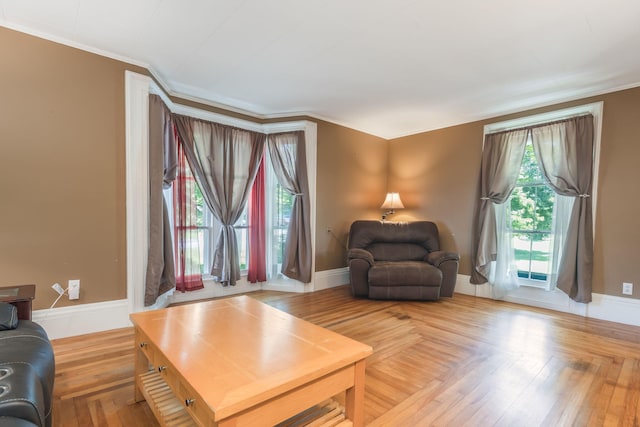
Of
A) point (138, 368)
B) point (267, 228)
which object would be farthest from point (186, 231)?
point (138, 368)

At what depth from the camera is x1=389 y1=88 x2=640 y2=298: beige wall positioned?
310 centimetres

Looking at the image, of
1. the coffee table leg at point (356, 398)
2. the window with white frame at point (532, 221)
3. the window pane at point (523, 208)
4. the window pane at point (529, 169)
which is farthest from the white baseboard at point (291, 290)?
the coffee table leg at point (356, 398)

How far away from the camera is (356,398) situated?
139cm

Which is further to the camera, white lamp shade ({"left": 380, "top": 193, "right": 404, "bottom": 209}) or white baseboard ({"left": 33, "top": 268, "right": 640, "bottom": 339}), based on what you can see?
white lamp shade ({"left": 380, "top": 193, "right": 404, "bottom": 209})

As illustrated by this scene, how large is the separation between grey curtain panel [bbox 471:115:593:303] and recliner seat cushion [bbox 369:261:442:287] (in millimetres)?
751

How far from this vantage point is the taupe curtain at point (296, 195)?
414cm

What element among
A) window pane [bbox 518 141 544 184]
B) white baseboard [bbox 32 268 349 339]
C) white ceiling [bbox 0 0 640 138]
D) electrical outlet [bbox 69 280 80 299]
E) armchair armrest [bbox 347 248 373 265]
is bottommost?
white baseboard [bbox 32 268 349 339]

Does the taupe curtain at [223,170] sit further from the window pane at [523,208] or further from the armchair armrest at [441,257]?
the window pane at [523,208]

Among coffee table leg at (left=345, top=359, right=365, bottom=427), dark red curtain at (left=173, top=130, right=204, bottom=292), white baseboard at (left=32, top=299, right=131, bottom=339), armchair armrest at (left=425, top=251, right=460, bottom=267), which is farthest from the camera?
armchair armrest at (left=425, top=251, right=460, bottom=267)

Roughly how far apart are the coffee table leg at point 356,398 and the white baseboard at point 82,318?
2.36 m

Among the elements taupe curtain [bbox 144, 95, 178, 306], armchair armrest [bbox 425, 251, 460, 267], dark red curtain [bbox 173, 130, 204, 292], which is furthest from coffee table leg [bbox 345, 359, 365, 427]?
armchair armrest [bbox 425, 251, 460, 267]

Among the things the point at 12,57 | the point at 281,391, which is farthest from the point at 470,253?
the point at 12,57

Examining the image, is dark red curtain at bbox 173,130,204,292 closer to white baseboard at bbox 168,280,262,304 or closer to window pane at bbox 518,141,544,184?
white baseboard at bbox 168,280,262,304

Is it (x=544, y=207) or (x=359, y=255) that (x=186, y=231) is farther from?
(x=544, y=207)
